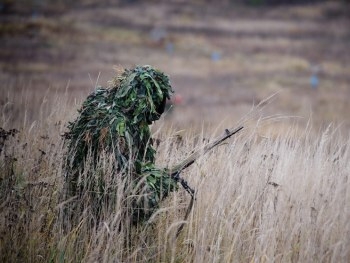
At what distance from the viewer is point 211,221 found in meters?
4.11

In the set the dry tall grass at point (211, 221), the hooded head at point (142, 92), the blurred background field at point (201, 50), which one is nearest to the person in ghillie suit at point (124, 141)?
the hooded head at point (142, 92)

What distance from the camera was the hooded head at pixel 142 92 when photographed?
407 centimetres

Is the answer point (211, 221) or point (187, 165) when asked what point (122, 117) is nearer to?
point (187, 165)

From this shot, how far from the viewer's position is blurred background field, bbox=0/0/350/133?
2619cm

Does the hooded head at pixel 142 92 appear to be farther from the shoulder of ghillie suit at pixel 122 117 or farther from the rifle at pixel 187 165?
the rifle at pixel 187 165

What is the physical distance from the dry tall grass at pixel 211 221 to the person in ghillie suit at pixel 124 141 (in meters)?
0.11

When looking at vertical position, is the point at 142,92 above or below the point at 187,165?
above

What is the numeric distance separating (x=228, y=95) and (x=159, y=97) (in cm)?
2423

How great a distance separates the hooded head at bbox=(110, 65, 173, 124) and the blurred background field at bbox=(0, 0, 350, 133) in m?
12.3

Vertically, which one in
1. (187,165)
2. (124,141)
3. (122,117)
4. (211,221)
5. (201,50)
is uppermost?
(201,50)

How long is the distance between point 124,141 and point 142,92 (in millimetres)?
389

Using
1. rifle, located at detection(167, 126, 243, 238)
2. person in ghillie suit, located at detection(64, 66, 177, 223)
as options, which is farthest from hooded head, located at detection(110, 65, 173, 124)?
rifle, located at detection(167, 126, 243, 238)

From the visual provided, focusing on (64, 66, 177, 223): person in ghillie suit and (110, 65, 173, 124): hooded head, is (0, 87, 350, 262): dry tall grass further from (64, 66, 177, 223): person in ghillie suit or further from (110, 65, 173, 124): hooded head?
(110, 65, 173, 124): hooded head

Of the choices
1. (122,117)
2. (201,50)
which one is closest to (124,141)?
(122,117)
